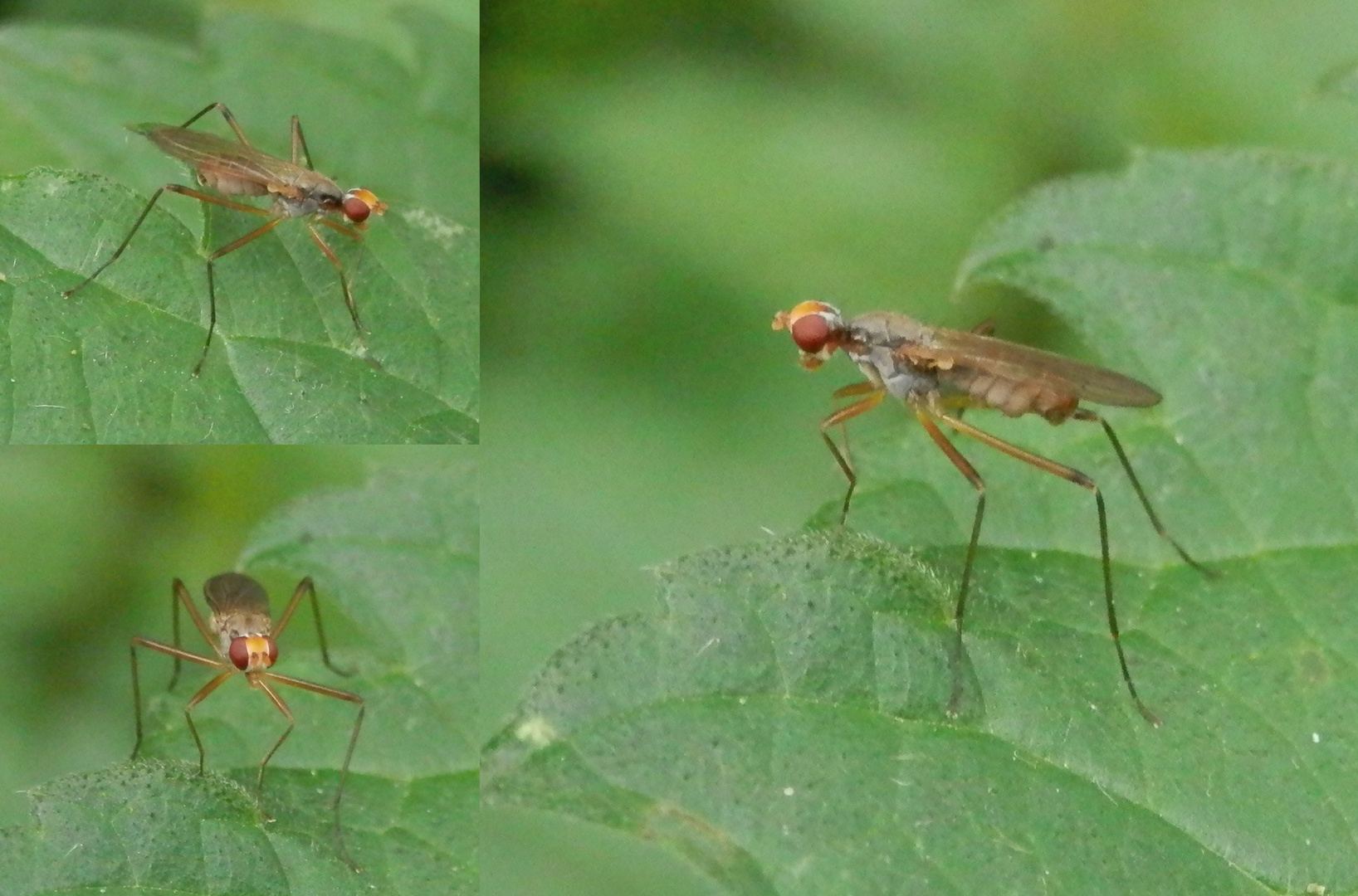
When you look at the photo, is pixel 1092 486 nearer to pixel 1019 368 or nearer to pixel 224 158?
pixel 1019 368

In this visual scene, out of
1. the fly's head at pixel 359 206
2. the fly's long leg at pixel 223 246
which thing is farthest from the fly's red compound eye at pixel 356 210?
the fly's long leg at pixel 223 246

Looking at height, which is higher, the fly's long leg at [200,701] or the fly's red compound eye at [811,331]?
the fly's red compound eye at [811,331]

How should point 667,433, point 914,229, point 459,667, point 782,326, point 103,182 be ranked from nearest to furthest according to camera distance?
point 103,182
point 459,667
point 782,326
point 667,433
point 914,229

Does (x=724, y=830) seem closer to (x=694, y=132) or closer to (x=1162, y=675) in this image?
(x=1162, y=675)

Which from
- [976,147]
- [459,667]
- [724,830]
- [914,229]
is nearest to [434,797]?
[459,667]

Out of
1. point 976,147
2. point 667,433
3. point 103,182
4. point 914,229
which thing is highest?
point 976,147

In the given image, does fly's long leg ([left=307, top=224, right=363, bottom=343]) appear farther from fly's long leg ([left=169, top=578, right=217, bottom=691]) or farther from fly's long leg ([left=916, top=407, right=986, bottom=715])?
fly's long leg ([left=916, top=407, right=986, bottom=715])

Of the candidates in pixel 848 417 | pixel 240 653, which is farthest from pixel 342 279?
pixel 848 417

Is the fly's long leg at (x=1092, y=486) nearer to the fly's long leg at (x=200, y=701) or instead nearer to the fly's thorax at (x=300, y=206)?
the fly's thorax at (x=300, y=206)
